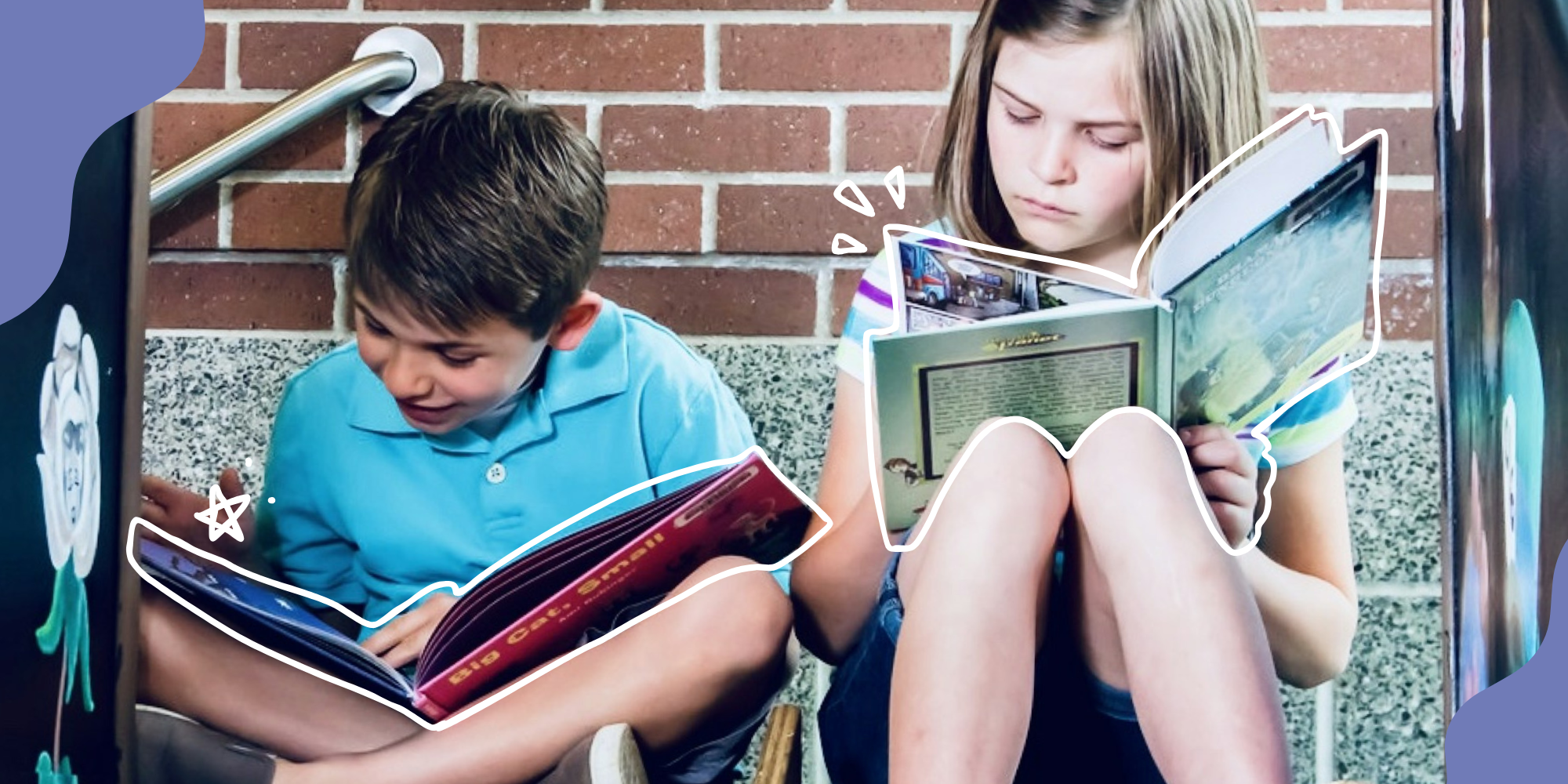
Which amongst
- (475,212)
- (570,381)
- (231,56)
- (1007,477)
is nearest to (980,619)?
(1007,477)

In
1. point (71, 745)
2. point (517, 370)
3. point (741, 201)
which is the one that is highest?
point (741, 201)

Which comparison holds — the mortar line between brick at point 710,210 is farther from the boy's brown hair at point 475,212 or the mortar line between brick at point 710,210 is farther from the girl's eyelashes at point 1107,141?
the girl's eyelashes at point 1107,141

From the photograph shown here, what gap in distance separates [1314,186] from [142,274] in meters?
0.78

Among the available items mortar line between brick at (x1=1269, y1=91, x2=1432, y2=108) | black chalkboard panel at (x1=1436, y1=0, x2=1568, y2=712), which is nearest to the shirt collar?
mortar line between brick at (x1=1269, y1=91, x2=1432, y2=108)

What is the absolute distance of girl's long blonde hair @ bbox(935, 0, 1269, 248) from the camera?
44.6 inches

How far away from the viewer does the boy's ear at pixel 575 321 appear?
3.86 feet

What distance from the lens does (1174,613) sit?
1.13 meters

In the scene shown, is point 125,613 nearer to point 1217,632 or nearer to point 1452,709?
point 1217,632

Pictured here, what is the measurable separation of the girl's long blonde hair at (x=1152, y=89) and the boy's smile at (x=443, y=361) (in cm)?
30

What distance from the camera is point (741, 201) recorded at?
118cm

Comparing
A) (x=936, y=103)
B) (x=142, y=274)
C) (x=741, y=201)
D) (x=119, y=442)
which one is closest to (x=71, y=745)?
(x=119, y=442)

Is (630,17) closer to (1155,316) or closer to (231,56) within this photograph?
(231,56)

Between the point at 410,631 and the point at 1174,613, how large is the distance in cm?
51

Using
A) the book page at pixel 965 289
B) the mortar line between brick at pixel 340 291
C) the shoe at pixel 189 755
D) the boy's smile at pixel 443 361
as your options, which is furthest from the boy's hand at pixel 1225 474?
the shoe at pixel 189 755
